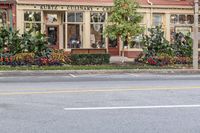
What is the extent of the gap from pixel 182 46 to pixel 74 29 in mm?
7746

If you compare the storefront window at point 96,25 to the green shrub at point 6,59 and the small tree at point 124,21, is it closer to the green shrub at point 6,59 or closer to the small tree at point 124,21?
the small tree at point 124,21

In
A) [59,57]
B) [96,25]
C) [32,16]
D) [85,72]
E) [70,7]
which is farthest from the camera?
[96,25]

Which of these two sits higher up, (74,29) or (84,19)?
(84,19)

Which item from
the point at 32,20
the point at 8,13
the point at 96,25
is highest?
the point at 8,13

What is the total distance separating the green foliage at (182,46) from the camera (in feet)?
92.3

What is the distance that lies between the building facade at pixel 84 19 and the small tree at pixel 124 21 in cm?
509

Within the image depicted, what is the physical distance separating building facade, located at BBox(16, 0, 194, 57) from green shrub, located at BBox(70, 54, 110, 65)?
5.01 m

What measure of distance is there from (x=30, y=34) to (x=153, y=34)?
7.71 meters

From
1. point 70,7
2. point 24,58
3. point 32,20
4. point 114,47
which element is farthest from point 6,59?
point 114,47

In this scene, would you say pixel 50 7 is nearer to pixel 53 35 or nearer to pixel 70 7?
pixel 70 7

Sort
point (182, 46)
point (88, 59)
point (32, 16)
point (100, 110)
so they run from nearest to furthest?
point (100, 110), point (88, 59), point (182, 46), point (32, 16)

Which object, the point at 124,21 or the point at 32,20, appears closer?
the point at 124,21

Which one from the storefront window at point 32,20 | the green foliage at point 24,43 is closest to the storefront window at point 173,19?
the storefront window at point 32,20

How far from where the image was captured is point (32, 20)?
3053 cm
